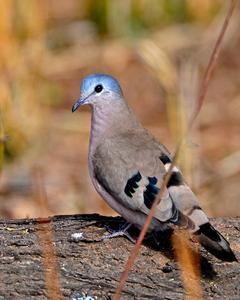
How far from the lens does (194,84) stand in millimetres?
9398

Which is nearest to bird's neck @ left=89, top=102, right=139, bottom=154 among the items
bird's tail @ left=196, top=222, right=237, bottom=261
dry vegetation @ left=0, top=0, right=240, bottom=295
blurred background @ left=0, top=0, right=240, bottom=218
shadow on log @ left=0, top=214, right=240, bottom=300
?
shadow on log @ left=0, top=214, right=240, bottom=300

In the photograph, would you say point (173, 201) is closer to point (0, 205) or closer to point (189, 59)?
point (0, 205)

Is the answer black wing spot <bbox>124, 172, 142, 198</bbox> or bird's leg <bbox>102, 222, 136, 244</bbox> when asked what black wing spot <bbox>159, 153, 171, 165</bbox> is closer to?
black wing spot <bbox>124, 172, 142, 198</bbox>

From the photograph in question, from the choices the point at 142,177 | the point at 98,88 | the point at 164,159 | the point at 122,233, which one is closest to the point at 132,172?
the point at 142,177

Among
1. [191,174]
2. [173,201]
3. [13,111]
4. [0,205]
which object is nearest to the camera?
[173,201]

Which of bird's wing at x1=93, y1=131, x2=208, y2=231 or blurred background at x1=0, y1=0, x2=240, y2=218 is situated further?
blurred background at x1=0, y1=0, x2=240, y2=218

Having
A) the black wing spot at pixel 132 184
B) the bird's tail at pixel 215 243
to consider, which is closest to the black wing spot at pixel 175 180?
the black wing spot at pixel 132 184

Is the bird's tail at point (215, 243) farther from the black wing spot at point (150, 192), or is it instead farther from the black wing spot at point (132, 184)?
the black wing spot at point (132, 184)

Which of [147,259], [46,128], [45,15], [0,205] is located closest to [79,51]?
[45,15]

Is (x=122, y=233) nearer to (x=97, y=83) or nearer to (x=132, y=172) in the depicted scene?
(x=132, y=172)

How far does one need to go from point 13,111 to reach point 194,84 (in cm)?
139

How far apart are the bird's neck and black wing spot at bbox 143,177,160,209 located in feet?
1.46

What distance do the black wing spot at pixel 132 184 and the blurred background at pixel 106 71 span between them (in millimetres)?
2384

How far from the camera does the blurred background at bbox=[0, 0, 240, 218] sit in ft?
29.0
